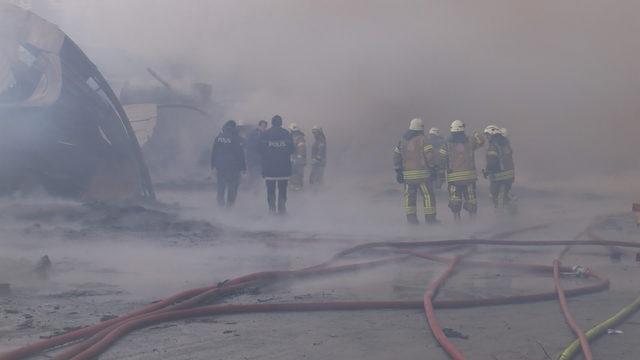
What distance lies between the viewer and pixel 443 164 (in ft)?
36.7

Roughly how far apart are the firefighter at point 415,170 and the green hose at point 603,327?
4966mm

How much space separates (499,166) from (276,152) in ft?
10.6

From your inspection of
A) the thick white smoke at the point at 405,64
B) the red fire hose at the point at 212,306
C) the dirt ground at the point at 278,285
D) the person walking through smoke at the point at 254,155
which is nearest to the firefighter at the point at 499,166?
the dirt ground at the point at 278,285

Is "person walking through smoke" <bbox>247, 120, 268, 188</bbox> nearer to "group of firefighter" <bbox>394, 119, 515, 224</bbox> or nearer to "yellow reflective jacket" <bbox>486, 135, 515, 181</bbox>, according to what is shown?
"group of firefighter" <bbox>394, 119, 515, 224</bbox>

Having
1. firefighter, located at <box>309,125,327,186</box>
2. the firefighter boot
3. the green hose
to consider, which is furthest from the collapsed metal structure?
the green hose

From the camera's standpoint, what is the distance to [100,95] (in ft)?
37.9

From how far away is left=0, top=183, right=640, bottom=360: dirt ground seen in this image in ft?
16.1

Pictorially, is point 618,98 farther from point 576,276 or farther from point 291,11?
point 576,276

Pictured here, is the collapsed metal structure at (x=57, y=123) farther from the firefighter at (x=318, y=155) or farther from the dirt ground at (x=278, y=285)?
the firefighter at (x=318, y=155)

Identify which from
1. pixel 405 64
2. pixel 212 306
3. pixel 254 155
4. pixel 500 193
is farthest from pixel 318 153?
pixel 212 306

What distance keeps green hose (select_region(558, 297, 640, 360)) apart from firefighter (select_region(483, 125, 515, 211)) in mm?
5969

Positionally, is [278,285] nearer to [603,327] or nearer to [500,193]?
[603,327]

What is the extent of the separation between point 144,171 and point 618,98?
43.1ft

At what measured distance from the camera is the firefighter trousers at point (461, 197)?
444 inches
